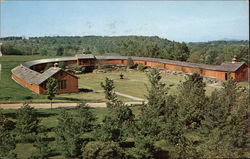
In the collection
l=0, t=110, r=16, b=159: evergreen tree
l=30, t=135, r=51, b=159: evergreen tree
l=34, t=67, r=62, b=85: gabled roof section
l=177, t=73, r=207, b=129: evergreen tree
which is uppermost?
l=34, t=67, r=62, b=85: gabled roof section

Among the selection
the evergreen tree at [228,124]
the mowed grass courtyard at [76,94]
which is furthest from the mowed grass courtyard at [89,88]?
the evergreen tree at [228,124]

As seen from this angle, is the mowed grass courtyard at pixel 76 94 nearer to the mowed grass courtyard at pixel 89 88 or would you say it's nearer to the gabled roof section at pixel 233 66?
the mowed grass courtyard at pixel 89 88

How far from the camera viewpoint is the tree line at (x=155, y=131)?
1644 centimetres

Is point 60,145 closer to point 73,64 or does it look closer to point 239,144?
point 239,144

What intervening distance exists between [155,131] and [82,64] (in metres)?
42.4

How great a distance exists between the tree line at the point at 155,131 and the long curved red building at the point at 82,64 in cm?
1292

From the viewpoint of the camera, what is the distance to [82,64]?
5969cm

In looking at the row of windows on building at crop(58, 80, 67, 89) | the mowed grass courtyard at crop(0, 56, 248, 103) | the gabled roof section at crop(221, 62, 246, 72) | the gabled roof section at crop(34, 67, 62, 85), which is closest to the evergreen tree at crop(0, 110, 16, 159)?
the mowed grass courtyard at crop(0, 56, 248, 103)

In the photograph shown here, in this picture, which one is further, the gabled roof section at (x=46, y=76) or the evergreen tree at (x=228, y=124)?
the gabled roof section at (x=46, y=76)

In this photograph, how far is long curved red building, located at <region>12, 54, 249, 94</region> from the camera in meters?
37.7

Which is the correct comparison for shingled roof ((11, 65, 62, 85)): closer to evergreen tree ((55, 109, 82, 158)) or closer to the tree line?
the tree line

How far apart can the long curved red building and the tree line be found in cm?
1292

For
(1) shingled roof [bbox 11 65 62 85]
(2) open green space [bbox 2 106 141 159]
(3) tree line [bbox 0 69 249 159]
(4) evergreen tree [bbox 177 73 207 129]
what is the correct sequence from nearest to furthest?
(3) tree line [bbox 0 69 249 159] → (2) open green space [bbox 2 106 141 159] → (4) evergreen tree [bbox 177 73 207 129] → (1) shingled roof [bbox 11 65 62 85]

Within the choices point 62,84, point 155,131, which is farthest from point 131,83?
point 155,131
